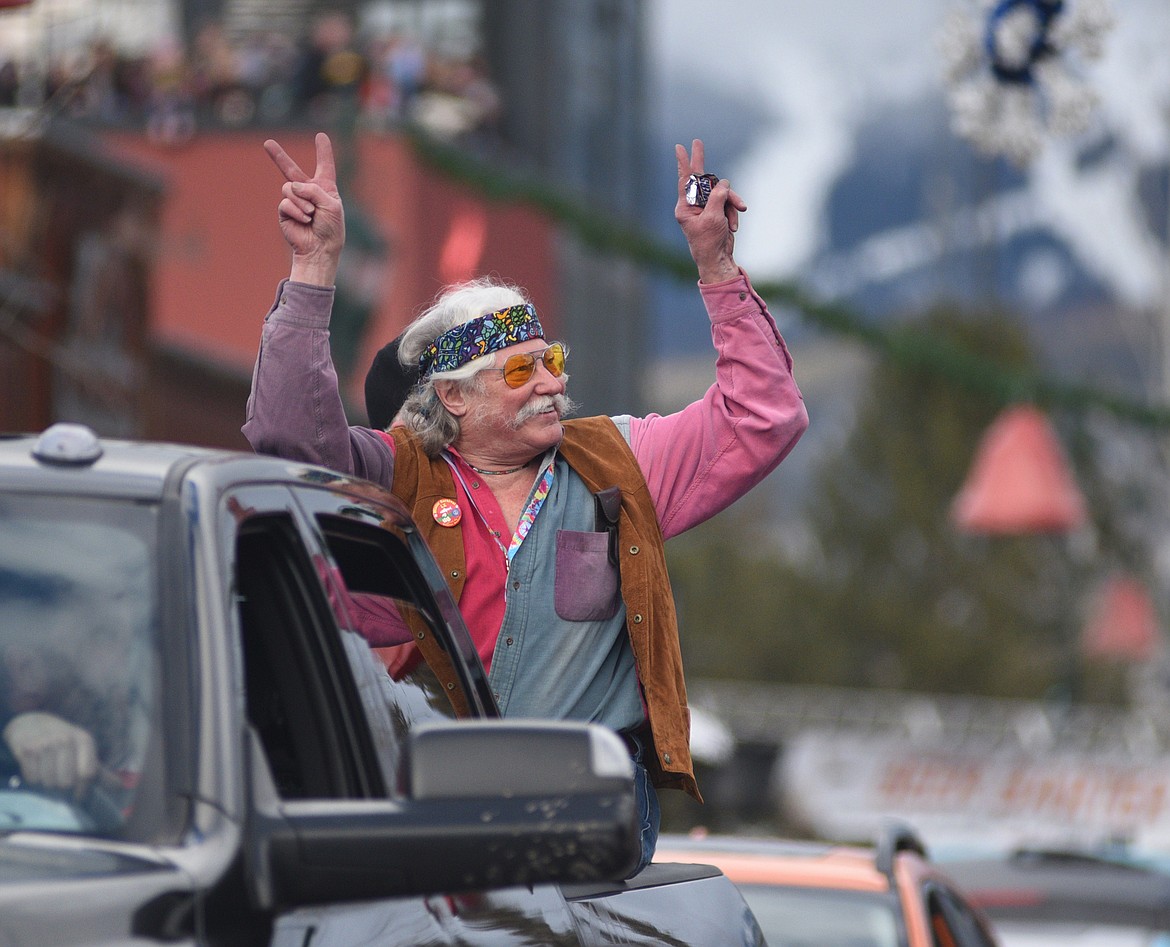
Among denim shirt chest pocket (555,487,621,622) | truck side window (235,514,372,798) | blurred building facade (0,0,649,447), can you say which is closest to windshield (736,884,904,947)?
denim shirt chest pocket (555,487,621,622)

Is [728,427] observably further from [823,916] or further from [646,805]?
[823,916]

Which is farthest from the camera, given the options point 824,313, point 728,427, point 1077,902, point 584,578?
point 824,313

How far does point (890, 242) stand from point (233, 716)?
2653 inches

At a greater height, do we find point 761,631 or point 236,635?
point 236,635

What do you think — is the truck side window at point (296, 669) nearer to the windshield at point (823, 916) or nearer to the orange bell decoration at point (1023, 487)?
the windshield at point (823, 916)

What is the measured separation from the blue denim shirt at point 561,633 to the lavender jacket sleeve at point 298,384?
1.35ft

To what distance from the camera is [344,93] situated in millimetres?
20562

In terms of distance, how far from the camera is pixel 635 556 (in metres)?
4.10

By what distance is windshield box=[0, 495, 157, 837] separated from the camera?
2.62 metres

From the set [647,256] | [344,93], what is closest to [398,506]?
[647,256]

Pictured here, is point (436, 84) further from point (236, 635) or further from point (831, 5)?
point (831, 5)

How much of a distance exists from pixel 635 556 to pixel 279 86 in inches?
706

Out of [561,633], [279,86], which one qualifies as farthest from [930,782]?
[561,633]

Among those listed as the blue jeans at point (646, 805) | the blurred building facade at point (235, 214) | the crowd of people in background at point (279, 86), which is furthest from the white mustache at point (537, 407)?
the crowd of people in background at point (279, 86)
